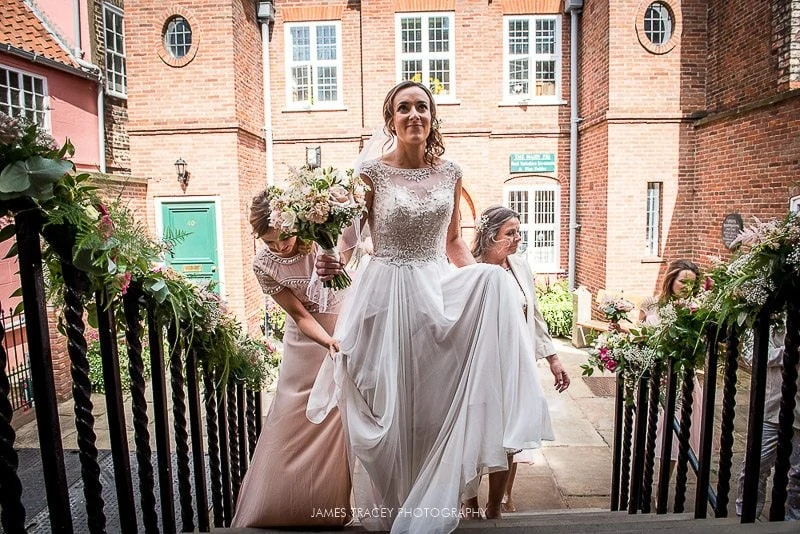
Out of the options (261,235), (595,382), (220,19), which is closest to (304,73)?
(220,19)

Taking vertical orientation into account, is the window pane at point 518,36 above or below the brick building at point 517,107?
above

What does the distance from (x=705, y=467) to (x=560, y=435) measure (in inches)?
146

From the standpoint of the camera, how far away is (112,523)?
3.48m

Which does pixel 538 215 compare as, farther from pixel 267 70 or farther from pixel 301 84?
pixel 267 70

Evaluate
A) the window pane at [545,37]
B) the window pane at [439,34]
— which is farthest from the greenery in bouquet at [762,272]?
the window pane at [545,37]

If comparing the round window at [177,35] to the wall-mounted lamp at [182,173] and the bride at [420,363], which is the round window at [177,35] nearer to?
the wall-mounted lamp at [182,173]

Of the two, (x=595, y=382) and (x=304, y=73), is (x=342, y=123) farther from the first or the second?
(x=595, y=382)

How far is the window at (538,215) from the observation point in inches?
491

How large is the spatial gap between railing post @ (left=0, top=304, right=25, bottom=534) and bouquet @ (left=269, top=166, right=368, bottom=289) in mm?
1338

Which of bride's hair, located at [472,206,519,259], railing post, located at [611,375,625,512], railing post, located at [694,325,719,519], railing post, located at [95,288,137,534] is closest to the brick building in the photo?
railing post, located at [611,375,625,512]

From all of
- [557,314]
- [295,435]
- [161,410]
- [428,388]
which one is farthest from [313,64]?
[161,410]

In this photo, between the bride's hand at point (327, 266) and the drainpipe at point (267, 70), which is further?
the drainpipe at point (267, 70)

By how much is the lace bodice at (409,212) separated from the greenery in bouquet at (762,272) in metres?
1.32

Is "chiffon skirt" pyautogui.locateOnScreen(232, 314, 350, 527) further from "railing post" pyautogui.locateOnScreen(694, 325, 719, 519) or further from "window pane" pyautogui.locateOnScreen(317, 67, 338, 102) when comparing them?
"window pane" pyautogui.locateOnScreen(317, 67, 338, 102)
